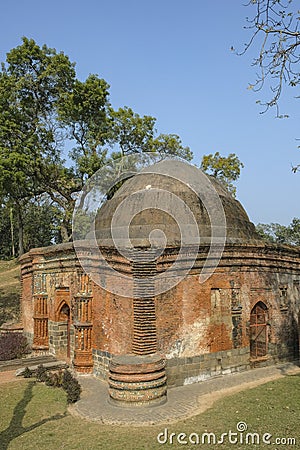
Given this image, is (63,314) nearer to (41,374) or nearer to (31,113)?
(41,374)

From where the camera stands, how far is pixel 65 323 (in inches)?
515

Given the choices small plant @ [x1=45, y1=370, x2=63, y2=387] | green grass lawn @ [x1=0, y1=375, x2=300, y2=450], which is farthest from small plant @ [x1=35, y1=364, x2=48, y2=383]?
green grass lawn @ [x1=0, y1=375, x2=300, y2=450]

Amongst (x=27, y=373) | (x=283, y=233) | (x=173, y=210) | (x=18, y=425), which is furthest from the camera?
(x=283, y=233)

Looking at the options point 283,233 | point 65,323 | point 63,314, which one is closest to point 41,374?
point 65,323

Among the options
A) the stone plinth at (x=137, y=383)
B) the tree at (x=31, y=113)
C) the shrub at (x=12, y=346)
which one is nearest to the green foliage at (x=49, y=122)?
the tree at (x=31, y=113)

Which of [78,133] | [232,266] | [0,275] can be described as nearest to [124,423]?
[232,266]

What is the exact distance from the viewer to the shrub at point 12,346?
45.2 feet

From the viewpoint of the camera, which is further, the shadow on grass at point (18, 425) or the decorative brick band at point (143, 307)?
the decorative brick band at point (143, 307)

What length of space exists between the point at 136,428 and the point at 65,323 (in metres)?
6.20

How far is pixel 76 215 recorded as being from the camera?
21531mm

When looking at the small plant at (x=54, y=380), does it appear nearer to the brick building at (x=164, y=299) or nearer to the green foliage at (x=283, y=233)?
the brick building at (x=164, y=299)

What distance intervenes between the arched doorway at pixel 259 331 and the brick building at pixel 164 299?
28mm

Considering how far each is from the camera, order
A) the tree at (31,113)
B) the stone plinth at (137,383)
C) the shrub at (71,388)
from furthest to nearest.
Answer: the tree at (31,113), the shrub at (71,388), the stone plinth at (137,383)

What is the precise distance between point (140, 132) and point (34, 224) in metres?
20.1
